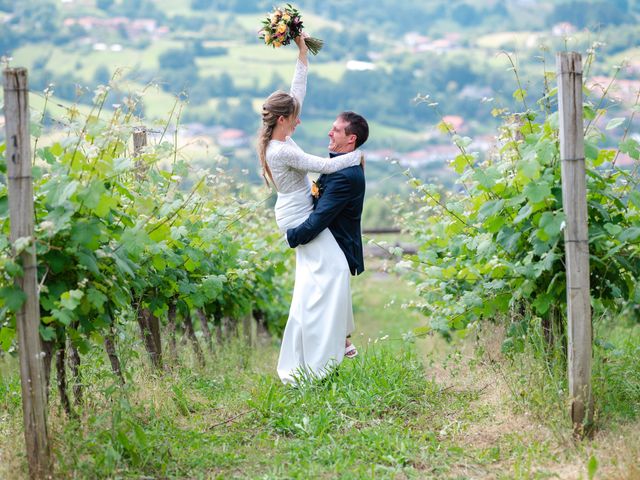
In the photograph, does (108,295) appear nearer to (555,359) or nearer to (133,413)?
(133,413)

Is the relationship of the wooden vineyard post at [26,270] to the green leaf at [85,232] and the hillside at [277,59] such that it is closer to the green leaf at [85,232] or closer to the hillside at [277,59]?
the green leaf at [85,232]

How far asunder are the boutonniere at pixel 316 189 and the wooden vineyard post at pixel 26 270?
2.30 metres

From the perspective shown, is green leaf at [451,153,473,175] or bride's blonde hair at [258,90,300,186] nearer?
green leaf at [451,153,473,175]

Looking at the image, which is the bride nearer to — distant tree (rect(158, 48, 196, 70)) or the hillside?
the hillside

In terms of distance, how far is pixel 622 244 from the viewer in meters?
4.79

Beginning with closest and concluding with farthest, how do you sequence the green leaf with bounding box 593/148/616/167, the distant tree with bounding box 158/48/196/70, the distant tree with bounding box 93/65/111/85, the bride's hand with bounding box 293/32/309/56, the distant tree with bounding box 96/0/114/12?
the green leaf with bounding box 593/148/616/167 < the bride's hand with bounding box 293/32/309/56 < the distant tree with bounding box 93/65/111/85 < the distant tree with bounding box 158/48/196/70 < the distant tree with bounding box 96/0/114/12

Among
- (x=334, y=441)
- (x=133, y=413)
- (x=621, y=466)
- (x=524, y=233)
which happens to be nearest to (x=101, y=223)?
(x=133, y=413)

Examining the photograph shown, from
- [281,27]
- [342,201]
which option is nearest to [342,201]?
[342,201]

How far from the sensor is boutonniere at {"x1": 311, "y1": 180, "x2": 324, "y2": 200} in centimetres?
582

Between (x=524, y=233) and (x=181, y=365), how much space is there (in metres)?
3.04

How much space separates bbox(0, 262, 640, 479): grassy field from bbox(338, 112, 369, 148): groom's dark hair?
1521mm

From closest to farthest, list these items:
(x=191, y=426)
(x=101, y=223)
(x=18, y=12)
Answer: (x=101, y=223) < (x=191, y=426) < (x=18, y=12)

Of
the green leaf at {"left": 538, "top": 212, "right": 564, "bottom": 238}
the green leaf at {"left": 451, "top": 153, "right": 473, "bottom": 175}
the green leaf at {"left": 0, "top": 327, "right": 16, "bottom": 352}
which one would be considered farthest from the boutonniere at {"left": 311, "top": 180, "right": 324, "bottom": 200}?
the green leaf at {"left": 0, "top": 327, "right": 16, "bottom": 352}

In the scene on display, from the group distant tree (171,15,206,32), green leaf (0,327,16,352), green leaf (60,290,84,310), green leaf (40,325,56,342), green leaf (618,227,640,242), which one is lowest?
green leaf (0,327,16,352)
